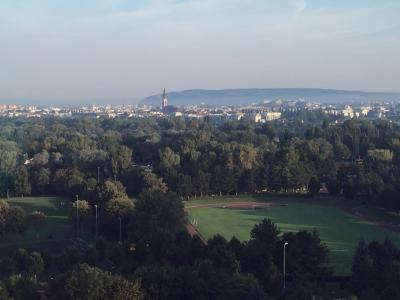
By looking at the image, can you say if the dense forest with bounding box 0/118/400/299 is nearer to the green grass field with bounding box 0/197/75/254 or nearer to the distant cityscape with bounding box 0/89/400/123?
the green grass field with bounding box 0/197/75/254

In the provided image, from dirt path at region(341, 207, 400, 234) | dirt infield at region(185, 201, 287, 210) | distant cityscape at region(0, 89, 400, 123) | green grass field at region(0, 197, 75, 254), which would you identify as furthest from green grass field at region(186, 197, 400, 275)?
distant cityscape at region(0, 89, 400, 123)

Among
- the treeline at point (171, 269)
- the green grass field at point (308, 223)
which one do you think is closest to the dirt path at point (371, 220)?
the green grass field at point (308, 223)

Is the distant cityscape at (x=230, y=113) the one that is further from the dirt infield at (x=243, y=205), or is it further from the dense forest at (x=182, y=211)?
the dirt infield at (x=243, y=205)

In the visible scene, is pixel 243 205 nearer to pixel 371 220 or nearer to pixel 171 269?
pixel 371 220

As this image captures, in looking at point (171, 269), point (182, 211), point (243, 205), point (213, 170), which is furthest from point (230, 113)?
point (171, 269)

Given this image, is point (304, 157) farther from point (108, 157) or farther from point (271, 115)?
point (271, 115)

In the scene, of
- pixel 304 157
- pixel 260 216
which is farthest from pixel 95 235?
pixel 304 157
